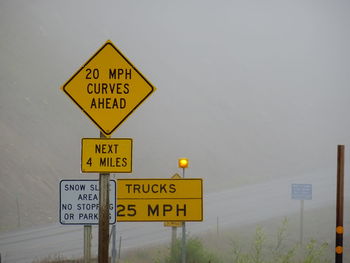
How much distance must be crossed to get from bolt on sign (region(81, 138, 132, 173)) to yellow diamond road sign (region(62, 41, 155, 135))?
145 mm

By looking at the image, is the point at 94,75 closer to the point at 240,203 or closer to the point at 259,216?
the point at 259,216

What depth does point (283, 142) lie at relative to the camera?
59.6 metres

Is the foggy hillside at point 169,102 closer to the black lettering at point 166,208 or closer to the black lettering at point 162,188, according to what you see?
the black lettering at point 162,188

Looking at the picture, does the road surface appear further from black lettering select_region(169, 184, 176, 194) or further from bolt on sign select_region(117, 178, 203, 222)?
black lettering select_region(169, 184, 176, 194)

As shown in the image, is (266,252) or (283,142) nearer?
(266,252)

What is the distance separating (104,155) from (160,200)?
232 cm

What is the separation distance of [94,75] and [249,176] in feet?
136

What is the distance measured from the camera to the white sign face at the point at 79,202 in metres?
7.09

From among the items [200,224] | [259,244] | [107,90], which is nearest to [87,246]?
[107,90]

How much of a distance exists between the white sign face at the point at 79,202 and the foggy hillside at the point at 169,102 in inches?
747

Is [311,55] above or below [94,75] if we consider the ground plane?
above

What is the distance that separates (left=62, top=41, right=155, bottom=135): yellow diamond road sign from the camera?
5.88 metres

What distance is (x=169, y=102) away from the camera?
168 ft

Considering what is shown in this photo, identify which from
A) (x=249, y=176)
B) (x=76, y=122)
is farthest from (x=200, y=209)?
(x=249, y=176)
